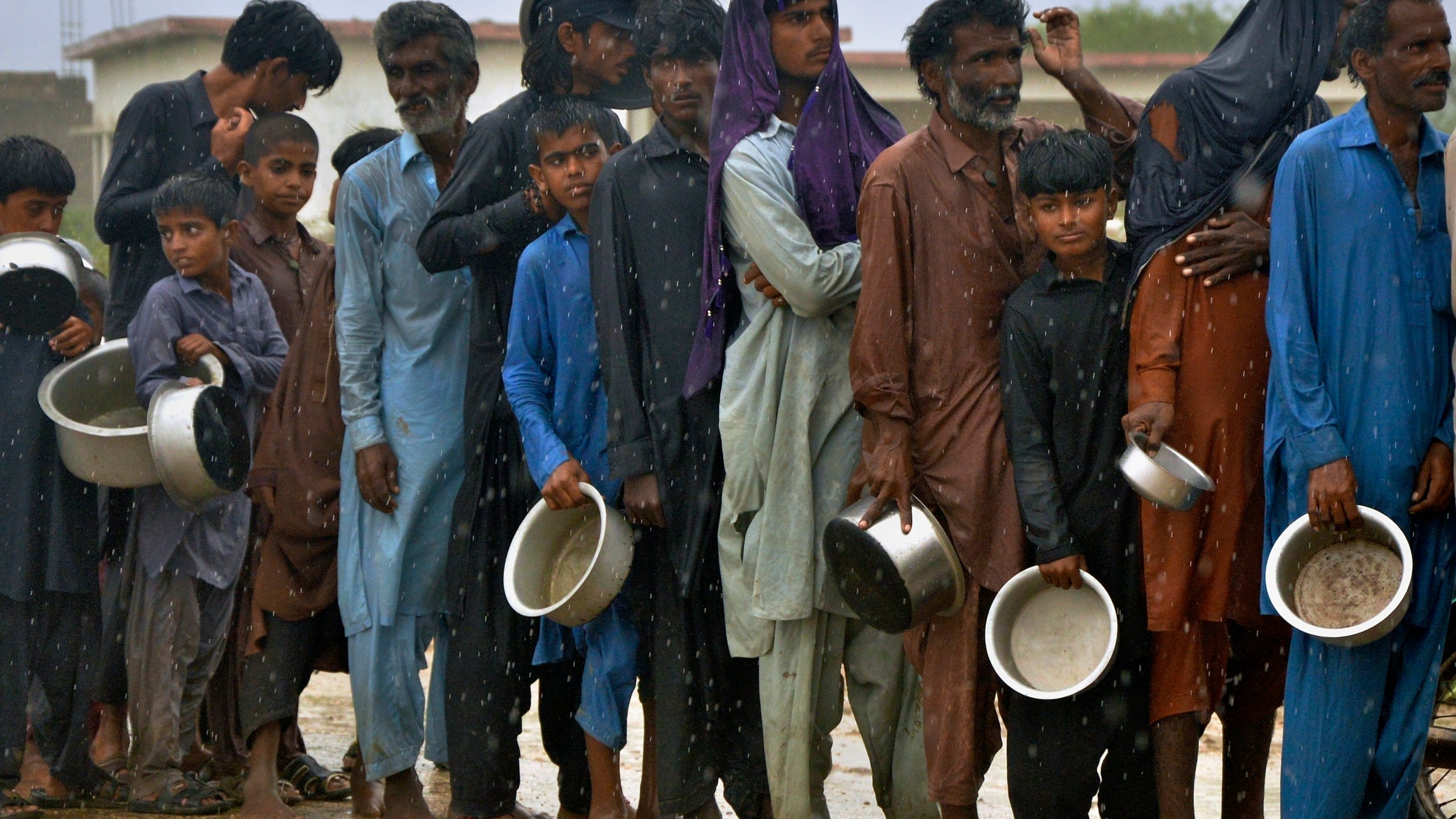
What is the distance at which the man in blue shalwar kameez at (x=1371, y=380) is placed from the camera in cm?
403

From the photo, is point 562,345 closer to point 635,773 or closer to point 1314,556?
point 635,773

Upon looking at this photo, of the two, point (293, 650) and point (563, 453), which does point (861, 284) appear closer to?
point (563, 453)

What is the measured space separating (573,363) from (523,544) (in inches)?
23.0

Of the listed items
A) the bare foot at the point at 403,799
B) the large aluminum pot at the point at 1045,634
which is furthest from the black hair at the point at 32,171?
the large aluminum pot at the point at 1045,634

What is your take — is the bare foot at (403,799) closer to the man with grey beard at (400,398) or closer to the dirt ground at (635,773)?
the man with grey beard at (400,398)

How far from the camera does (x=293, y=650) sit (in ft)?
18.4

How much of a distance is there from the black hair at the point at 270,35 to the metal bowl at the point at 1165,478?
373 centimetres

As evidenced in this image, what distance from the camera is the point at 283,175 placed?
6.21 m

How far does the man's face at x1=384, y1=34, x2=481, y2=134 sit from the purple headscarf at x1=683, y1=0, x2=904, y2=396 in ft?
4.01

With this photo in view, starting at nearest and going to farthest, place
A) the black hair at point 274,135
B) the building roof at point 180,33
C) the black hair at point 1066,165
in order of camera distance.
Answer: the black hair at point 1066,165 < the black hair at point 274,135 < the building roof at point 180,33

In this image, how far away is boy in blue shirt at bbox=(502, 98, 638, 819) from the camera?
5105 mm

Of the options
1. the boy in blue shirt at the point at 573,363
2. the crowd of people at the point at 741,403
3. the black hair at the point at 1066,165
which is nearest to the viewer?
the crowd of people at the point at 741,403

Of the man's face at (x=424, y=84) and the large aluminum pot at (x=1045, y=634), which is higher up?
the man's face at (x=424, y=84)

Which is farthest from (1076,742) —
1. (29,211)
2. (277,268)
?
(29,211)
